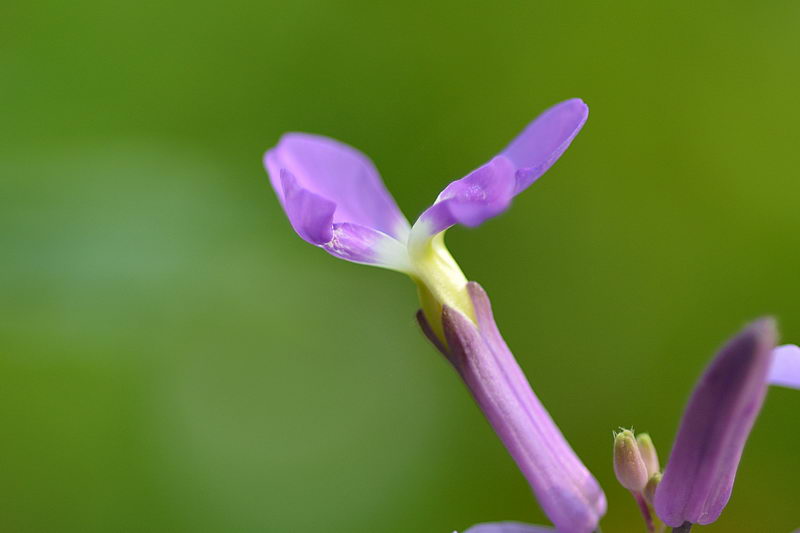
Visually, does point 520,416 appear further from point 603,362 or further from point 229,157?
point 229,157

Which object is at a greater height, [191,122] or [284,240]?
[191,122]

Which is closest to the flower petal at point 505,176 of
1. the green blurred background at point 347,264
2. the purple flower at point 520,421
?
the purple flower at point 520,421

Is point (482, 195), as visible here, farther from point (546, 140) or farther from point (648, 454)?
point (648, 454)

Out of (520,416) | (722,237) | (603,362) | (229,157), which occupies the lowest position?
(603,362)

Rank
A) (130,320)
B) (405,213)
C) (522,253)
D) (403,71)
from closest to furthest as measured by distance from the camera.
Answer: (130,320), (405,213), (522,253), (403,71)

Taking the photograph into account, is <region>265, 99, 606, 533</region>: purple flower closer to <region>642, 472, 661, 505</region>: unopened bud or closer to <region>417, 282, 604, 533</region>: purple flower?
<region>417, 282, 604, 533</region>: purple flower

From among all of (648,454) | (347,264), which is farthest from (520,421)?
(347,264)

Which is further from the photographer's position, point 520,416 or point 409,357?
point 409,357

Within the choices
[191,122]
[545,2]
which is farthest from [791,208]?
[191,122]
